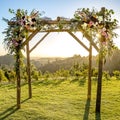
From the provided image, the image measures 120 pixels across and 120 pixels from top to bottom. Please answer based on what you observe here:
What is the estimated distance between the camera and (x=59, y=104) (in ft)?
29.5

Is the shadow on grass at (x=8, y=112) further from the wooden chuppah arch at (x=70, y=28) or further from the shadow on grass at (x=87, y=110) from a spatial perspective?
the shadow on grass at (x=87, y=110)

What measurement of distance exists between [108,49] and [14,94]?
15.1 feet

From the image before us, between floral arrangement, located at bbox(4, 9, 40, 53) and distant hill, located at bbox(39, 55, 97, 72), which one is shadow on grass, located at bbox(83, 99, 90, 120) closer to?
floral arrangement, located at bbox(4, 9, 40, 53)

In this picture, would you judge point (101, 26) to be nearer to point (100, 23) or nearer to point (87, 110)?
point (100, 23)

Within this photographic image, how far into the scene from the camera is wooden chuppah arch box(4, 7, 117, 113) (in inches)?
311

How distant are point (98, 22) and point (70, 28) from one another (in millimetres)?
952

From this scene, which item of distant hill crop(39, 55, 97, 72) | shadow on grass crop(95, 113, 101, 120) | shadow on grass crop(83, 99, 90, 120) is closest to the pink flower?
shadow on grass crop(83, 99, 90, 120)

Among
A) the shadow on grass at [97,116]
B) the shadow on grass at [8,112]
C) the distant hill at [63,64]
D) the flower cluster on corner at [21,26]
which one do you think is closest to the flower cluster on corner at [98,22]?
the flower cluster on corner at [21,26]

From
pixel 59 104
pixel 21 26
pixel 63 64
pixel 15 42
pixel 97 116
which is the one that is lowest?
pixel 97 116

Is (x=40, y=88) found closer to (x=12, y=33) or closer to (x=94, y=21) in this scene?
(x=12, y=33)

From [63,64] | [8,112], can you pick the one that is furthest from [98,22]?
[63,64]

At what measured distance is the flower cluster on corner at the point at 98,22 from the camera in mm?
7848

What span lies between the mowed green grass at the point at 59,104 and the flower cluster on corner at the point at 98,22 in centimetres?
212

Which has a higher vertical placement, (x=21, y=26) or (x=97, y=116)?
(x=21, y=26)
